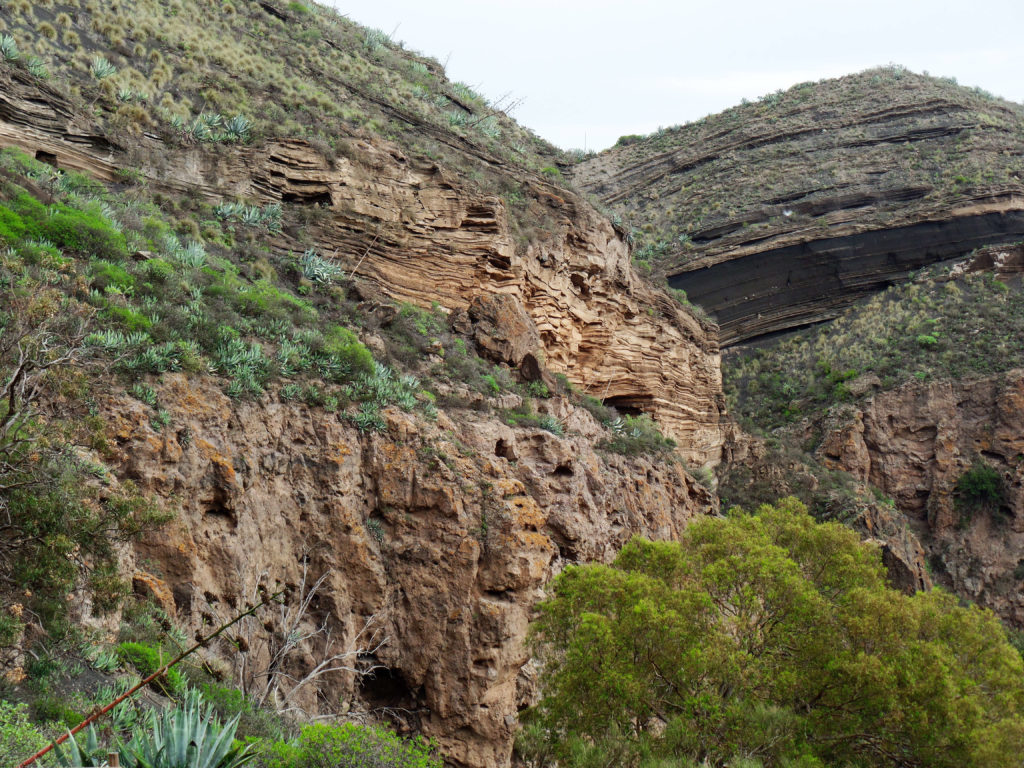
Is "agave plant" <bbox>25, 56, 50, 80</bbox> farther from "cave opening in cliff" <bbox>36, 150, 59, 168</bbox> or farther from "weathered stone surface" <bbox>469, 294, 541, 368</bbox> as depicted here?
"weathered stone surface" <bbox>469, 294, 541, 368</bbox>

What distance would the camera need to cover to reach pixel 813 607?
43.0 feet

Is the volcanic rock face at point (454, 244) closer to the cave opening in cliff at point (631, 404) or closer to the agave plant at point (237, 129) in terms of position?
the cave opening in cliff at point (631, 404)

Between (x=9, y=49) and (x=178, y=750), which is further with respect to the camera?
(x=9, y=49)

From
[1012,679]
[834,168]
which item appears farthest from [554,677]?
[834,168]

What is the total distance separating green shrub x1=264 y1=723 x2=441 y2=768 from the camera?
825 centimetres

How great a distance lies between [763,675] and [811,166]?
47.5 m

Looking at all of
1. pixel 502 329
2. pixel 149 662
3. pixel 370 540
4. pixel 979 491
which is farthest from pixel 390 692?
pixel 979 491

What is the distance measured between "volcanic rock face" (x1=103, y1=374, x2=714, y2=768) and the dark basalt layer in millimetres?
33522

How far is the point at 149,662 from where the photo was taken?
9383 mm

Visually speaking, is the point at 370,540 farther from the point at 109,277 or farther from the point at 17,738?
the point at 17,738

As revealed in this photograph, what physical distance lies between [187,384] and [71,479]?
12.9ft

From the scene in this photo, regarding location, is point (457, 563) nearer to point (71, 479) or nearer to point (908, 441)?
point (71, 479)

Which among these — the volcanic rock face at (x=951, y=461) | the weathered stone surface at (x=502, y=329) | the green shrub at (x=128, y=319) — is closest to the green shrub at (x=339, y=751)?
the green shrub at (x=128, y=319)

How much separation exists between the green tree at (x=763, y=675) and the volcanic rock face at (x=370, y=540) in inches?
56.9
